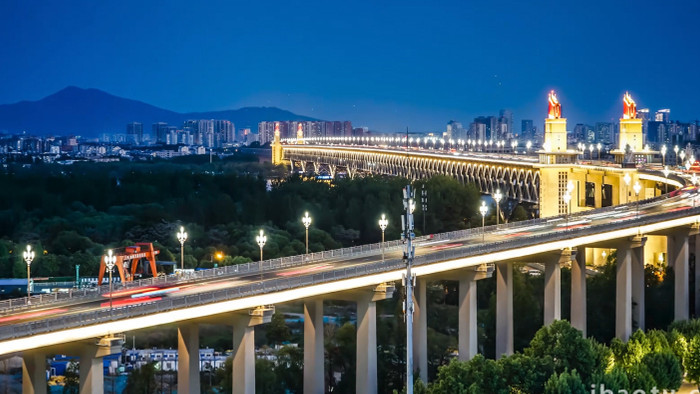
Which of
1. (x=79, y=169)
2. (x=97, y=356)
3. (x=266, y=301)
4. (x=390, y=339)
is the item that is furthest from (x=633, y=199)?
(x=79, y=169)

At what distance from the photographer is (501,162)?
110m

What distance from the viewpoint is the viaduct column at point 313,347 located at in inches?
1777

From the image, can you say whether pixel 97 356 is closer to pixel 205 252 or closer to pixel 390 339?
pixel 390 339

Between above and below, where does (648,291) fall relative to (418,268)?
below

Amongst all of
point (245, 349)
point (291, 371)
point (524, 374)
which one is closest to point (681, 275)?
point (291, 371)

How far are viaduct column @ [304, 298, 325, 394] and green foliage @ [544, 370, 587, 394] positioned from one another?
9637 mm

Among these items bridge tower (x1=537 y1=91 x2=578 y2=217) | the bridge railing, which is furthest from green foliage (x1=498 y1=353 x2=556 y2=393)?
bridge tower (x1=537 y1=91 x2=578 y2=217)

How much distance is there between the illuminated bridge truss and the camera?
107 meters

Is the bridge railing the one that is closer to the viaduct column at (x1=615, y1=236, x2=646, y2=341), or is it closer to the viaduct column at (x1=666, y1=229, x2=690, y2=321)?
the viaduct column at (x1=615, y1=236, x2=646, y2=341)

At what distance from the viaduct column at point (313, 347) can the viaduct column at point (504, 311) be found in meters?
12.0

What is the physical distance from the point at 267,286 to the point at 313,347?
20.9 ft

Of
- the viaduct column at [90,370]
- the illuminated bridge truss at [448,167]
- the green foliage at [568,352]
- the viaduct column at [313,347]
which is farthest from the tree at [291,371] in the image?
the illuminated bridge truss at [448,167]

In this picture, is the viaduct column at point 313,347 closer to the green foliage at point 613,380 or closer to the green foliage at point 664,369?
the green foliage at point 613,380

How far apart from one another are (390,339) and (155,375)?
11.8 meters
